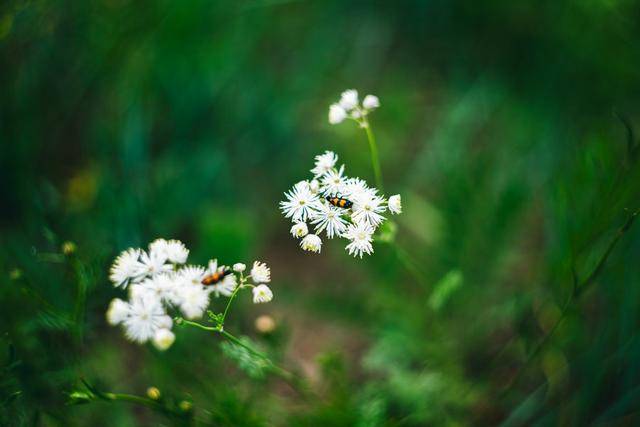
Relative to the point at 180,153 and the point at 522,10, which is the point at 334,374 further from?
the point at 522,10

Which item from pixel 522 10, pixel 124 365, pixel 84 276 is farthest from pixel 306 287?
pixel 522 10

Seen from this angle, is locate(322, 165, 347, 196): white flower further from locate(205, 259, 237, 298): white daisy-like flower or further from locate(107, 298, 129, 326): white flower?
locate(107, 298, 129, 326): white flower

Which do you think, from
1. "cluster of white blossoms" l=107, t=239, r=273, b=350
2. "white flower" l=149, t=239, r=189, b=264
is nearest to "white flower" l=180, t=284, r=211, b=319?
"cluster of white blossoms" l=107, t=239, r=273, b=350

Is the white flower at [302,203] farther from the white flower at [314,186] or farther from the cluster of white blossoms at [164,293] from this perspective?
the cluster of white blossoms at [164,293]

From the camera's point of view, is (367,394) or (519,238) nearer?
(367,394)

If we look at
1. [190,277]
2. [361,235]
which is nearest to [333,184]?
[361,235]

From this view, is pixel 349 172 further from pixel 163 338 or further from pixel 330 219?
pixel 163 338

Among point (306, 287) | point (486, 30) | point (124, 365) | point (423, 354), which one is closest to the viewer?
point (423, 354)
